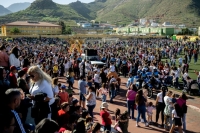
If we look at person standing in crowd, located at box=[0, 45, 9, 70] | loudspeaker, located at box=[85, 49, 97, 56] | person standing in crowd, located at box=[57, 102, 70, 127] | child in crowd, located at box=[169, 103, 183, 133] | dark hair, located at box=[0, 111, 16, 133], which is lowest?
child in crowd, located at box=[169, 103, 183, 133]

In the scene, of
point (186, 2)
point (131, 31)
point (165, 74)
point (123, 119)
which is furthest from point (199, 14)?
point (123, 119)

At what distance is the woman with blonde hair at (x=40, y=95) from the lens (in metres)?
4.80

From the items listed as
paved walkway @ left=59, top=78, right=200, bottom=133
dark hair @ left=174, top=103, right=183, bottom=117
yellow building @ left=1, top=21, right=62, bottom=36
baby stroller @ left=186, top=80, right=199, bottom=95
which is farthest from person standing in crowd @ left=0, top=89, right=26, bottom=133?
yellow building @ left=1, top=21, right=62, bottom=36

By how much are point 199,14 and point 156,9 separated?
119 ft

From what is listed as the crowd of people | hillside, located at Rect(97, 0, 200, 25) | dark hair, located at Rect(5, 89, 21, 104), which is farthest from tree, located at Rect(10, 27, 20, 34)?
hillside, located at Rect(97, 0, 200, 25)

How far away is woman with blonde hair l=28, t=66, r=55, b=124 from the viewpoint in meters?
4.80

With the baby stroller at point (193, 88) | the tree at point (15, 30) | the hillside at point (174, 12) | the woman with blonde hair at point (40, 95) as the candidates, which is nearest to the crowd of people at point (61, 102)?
the woman with blonde hair at point (40, 95)

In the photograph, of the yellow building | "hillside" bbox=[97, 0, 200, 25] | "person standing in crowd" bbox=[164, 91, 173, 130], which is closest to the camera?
"person standing in crowd" bbox=[164, 91, 173, 130]

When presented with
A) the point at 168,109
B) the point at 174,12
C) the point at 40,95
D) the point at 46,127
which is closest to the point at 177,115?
the point at 168,109

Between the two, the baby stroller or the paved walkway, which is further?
the baby stroller

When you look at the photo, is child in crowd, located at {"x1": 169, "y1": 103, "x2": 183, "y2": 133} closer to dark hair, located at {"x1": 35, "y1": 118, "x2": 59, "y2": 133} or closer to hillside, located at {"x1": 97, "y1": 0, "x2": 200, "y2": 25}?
dark hair, located at {"x1": 35, "y1": 118, "x2": 59, "y2": 133}

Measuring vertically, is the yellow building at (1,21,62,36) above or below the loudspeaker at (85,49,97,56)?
above

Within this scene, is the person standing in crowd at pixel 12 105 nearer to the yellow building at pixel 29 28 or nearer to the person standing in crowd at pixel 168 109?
the person standing in crowd at pixel 168 109

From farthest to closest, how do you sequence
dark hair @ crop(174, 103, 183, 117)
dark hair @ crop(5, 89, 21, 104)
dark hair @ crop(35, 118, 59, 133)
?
dark hair @ crop(174, 103, 183, 117)
dark hair @ crop(5, 89, 21, 104)
dark hair @ crop(35, 118, 59, 133)
